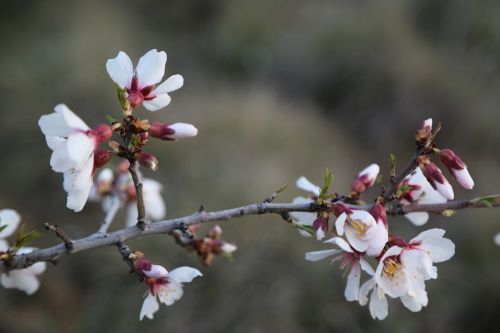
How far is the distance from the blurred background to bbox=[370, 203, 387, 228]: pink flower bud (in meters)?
2.21

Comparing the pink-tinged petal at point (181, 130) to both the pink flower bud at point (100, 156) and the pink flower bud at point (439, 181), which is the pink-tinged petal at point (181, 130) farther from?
the pink flower bud at point (439, 181)

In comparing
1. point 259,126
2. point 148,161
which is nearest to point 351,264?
point 148,161

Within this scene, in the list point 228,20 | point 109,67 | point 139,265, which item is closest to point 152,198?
point 139,265

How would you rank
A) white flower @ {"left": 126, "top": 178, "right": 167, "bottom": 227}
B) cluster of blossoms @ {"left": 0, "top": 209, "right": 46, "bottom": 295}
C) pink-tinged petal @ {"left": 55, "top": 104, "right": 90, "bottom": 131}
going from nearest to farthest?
pink-tinged petal @ {"left": 55, "top": 104, "right": 90, "bottom": 131}, cluster of blossoms @ {"left": 0, "top": 209, "right": 46, "bottom": 295}, white flower @ {"left": 126, "top": 178, "right": 167, "bottom": 227}

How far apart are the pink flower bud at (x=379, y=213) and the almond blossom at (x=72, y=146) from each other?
446mm

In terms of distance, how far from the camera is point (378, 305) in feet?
2.92

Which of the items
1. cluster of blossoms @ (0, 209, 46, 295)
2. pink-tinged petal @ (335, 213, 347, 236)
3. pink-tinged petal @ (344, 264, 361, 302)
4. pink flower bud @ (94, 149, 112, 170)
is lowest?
cluster of blossoms @ (0, 209, 46, 295)

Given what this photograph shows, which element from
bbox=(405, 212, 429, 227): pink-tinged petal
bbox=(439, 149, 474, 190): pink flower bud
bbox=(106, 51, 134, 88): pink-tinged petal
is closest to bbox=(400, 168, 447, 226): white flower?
bbox=(405, 212, 429, 227): pink-tinged petal

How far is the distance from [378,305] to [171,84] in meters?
0.52

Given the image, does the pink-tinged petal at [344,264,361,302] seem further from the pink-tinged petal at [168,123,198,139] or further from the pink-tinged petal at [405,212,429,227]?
the pink-tinged petal at [168,123,198,139]

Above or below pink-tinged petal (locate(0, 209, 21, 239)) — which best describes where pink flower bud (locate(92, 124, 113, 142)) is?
above

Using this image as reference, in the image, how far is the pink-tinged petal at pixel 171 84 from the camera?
86 centimetres

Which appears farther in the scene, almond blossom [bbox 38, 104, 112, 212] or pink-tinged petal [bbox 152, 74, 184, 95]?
pink-tinged petal [bbox 152, 74, 184, 95]

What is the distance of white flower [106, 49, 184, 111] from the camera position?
863 millimetres
